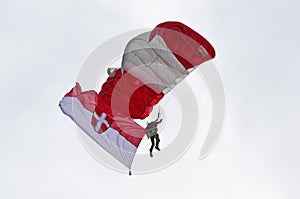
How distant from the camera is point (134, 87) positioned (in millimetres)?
29125

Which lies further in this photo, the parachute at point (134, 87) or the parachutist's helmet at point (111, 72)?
the parachutist's helmet at point (111, 72)

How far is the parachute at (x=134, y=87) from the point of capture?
2856 cm

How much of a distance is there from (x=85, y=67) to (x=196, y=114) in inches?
244

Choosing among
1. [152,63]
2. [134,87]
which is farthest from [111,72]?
[152,63]

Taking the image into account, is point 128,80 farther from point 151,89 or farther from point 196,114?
point 196,114

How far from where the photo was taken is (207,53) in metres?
28.8

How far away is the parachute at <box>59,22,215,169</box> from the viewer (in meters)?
28.6

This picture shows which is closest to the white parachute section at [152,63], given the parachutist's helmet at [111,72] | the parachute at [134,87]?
the parachute at [134,87]

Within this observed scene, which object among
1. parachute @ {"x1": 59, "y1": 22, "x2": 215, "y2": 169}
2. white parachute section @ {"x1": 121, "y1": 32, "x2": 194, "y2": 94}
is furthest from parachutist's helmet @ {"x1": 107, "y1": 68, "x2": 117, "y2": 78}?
white parachute section @ {"x1": 121, "y1": 32, "x2": 194, "y2": 94}

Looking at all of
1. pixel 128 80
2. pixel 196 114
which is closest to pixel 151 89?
pixel 128 80

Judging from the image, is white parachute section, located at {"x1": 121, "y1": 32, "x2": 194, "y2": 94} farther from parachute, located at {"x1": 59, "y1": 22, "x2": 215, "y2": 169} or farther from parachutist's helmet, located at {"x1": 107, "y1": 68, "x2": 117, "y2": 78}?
parachutist's helmet, located at {"x1": 107, "y1": 68, "x2": 117, "y2": 78}

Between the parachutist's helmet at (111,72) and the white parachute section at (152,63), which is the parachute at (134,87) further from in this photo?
the parachutist's helmet at (111,72)

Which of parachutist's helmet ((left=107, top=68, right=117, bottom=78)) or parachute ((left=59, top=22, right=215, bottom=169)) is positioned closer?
parachute ((left=59, top=22, right=215, bottom=169))

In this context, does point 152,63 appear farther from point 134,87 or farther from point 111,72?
point 111,72
